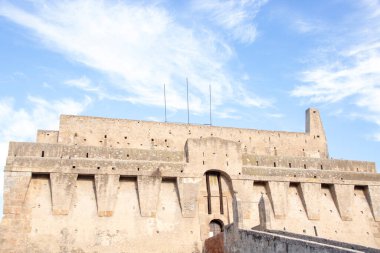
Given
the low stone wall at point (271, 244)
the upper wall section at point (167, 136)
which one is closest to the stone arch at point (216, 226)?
the low stone wall at point (271, 244)

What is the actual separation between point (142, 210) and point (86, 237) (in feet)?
10.9

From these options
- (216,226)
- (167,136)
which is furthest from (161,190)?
(167,136)

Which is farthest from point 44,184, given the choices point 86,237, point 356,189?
point 356,189

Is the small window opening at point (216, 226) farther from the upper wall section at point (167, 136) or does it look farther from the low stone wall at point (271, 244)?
the upper wall section at point (167, 136)

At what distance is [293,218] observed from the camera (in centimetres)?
2708

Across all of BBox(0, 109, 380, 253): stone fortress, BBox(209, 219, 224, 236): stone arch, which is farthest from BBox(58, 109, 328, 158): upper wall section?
BBox(209, 219, 224, 236): stone arch

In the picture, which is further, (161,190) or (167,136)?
(167,136)

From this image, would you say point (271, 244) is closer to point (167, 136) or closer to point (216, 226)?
point (216, 226)

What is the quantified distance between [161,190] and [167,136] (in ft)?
17.8

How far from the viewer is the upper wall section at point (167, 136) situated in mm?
28453

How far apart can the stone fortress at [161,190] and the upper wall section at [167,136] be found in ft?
0.24

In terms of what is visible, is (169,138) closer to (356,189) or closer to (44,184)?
(44,184)

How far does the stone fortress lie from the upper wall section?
72 millimetres

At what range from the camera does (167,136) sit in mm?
29953
